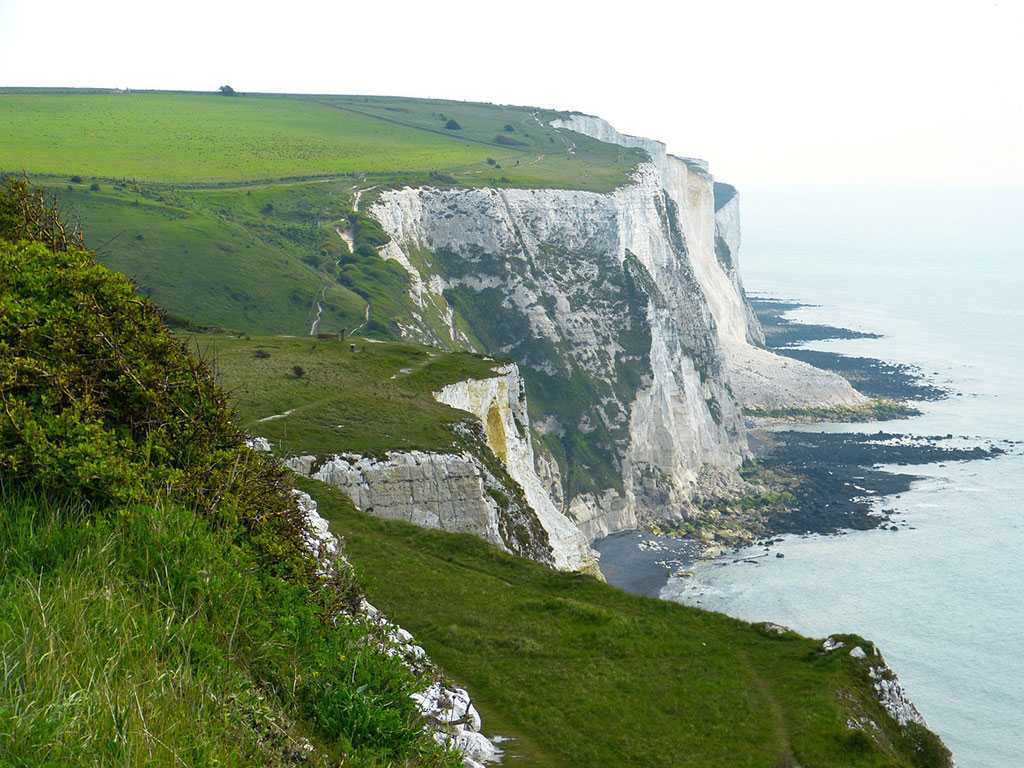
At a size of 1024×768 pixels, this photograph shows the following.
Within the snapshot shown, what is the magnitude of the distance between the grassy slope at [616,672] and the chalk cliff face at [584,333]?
64355 millimetres

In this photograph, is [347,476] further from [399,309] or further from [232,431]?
[399,309]

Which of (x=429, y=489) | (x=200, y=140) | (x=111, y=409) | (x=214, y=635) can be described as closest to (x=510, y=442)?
(x=429, y=489)

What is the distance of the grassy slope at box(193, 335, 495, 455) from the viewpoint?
138 feet

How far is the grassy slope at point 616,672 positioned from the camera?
22641mm

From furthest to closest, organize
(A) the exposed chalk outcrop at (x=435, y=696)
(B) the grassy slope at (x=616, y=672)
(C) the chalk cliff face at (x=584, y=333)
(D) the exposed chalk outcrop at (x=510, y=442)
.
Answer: (C) the chalk cliff face at (x=584, y=333)
(D) the exposed chalk outcrop at (x=510, y=442)
(B) the grassy slope at (x=616, y=672)
(A) the exposed chalk outcrop at (x=435, y=696)

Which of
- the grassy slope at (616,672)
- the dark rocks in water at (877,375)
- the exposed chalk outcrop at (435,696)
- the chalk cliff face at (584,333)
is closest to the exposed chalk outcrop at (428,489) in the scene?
the grassy slope at (616,672)

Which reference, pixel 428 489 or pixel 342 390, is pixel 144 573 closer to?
pixel 428 489

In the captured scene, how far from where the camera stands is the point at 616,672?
2578 centimetres

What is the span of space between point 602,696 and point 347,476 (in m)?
18.3

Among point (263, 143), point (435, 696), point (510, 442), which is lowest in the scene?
point (510, 442)

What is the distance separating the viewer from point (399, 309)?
95562 millimetres

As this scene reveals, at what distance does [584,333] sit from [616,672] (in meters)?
91.6

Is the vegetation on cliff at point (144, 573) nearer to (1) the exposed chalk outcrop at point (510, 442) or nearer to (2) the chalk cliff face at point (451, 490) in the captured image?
(2) the chalk cliff face at point (451, 490)

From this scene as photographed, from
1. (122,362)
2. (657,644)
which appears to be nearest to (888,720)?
(657,644)
